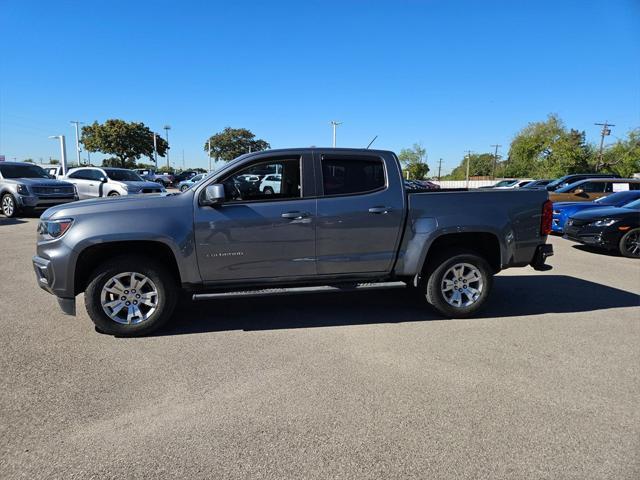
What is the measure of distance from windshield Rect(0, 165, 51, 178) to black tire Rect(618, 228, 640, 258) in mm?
17292

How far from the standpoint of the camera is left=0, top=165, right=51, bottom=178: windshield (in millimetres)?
14212

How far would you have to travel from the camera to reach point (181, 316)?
497cm

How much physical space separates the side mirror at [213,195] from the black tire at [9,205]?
1272cm

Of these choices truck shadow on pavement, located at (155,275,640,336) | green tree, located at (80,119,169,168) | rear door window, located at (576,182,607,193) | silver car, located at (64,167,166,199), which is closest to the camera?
truck shadow on pavement, located at (155,275,640,336)

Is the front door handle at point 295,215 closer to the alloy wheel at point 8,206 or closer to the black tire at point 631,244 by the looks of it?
the black tire at point 631,244

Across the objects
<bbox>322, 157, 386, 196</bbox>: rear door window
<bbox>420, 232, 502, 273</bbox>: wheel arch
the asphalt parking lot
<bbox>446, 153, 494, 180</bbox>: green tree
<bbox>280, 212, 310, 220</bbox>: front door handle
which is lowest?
the asphalt parking lot

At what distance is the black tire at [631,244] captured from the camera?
361 inches

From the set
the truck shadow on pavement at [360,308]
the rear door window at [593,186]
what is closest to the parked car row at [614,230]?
the truck shadow on pavement at [360,308]

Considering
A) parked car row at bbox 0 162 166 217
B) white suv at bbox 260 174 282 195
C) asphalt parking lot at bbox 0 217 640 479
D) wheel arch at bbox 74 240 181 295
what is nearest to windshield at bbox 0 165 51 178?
parked car row at bbox 0 162 166 217

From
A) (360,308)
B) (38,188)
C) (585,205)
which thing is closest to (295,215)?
(360,308)

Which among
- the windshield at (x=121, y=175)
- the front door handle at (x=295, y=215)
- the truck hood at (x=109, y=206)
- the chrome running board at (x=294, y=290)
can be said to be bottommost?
the chrome running board at (x=294, y=290)

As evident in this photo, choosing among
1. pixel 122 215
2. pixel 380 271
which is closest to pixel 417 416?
pixel 380 271

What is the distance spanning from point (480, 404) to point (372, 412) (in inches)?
31.9

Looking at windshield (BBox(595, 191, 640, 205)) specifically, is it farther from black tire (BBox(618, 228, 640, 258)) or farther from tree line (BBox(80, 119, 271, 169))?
tree line (BBox(80, 119, 271, 169))
